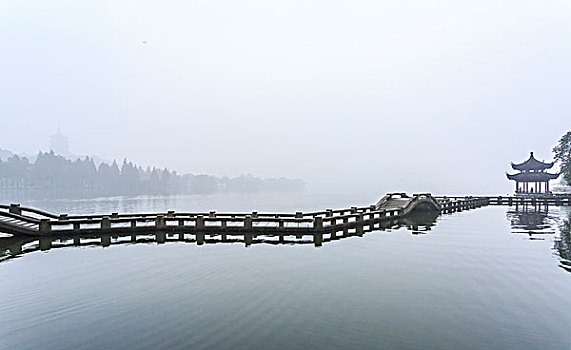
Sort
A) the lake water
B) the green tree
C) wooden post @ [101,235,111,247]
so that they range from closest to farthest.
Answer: the lake water < wooden post @ [101,235,111,247] < the green tree

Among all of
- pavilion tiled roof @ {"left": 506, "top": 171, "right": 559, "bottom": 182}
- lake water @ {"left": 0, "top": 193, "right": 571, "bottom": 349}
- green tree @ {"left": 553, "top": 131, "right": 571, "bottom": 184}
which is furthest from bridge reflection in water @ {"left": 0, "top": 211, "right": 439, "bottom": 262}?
pavilion tiled roof @ {"left": 506, "top": 171, "right": 559, "bottom": 182}

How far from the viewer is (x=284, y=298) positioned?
7965mm

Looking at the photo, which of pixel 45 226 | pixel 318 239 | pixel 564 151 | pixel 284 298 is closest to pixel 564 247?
pixel 318 239

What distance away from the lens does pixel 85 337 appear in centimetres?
599

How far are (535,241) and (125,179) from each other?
143057 mm

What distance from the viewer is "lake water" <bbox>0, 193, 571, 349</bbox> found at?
5938mm

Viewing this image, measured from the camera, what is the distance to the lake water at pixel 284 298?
5.94m

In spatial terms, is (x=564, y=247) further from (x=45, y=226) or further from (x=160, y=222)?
(x=45, y=226)

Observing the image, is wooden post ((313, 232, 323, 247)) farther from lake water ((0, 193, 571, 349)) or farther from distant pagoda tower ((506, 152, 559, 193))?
distant pagoda tower ((506, 152, 559, 193))

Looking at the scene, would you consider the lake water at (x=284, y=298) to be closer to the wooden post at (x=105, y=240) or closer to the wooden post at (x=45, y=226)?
the wooden post at (x=105, y=240)

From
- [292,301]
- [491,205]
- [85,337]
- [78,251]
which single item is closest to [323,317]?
[292,301]

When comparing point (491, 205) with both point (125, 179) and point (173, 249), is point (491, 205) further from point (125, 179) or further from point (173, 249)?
point (125, 179)

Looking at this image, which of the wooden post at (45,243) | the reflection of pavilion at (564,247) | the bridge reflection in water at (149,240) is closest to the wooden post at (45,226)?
the bridge reflection in water at (149,240)

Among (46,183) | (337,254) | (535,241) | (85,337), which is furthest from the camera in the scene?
(46,183)
